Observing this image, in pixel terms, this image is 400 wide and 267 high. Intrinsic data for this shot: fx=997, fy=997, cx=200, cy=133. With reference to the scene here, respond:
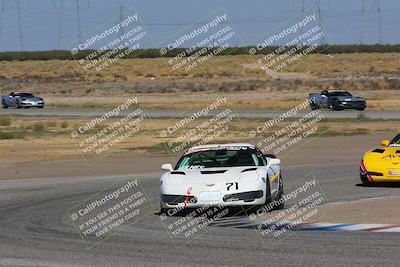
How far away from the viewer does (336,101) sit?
187 feet

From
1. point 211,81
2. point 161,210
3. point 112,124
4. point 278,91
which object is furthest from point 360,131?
point 211,81

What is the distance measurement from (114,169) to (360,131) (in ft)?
50.7

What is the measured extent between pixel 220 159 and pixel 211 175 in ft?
4.46

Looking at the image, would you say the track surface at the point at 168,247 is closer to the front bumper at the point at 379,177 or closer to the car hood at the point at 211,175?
the car hood at the point at 211,175

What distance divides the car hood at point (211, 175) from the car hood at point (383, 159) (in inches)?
186

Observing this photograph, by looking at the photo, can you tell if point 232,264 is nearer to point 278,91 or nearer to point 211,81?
point 278,91

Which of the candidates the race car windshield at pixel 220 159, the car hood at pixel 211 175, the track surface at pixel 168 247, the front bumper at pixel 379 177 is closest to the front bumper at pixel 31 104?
the front bumper at pixel 379 177

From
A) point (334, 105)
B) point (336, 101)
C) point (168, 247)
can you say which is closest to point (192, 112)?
point (334, 105)

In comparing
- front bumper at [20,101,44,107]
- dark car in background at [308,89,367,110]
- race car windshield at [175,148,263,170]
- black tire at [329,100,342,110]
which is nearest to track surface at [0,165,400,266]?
race car windshield at [175,148,263,170]

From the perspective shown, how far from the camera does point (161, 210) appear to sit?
16750mm

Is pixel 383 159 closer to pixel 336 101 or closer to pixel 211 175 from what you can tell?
pixel 211 175

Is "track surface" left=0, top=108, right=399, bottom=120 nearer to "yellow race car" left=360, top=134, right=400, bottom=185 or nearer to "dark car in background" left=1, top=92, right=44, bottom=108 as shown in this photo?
"dark car in background" left=1, top=92, right=44, bottom=108

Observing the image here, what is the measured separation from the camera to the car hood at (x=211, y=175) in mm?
16297

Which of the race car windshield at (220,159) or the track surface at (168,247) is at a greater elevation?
the track surface at (168,247)
